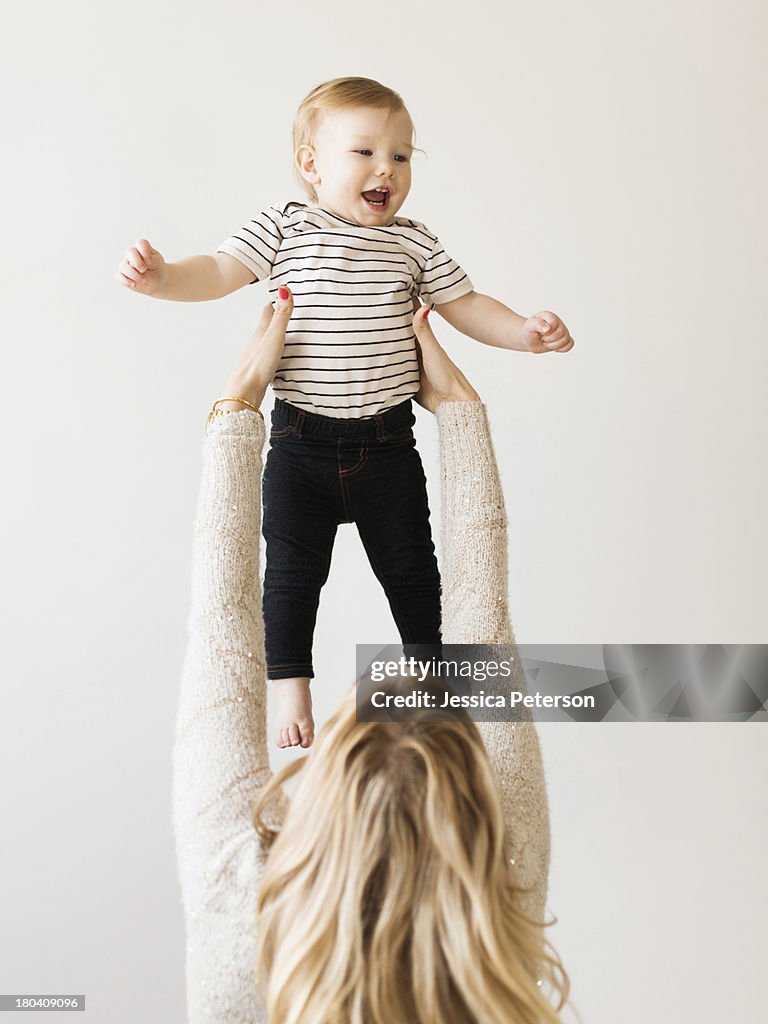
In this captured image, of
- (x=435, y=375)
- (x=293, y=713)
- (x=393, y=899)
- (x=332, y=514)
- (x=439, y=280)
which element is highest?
(x=439, y=280)

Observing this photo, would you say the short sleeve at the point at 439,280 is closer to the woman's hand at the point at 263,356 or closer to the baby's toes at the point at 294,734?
the woman's hand at the point at 263,356


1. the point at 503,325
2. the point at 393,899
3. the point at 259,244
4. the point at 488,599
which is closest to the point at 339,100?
the point at 259,244

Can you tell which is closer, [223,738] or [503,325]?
[223,738]

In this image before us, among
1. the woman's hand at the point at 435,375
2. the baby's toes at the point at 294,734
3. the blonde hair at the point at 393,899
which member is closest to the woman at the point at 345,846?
the blonde hair at the point at 393,899

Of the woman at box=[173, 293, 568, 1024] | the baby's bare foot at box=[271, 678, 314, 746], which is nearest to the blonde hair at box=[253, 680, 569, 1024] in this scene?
the woman at box=[173, 293, 568, 1024]

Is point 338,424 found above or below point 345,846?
above

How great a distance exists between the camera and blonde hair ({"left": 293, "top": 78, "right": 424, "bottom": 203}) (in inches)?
43.8

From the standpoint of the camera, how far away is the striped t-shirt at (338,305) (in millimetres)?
1074

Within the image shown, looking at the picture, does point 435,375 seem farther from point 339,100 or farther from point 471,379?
point 471,379

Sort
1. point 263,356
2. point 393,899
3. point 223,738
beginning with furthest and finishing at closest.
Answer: point 263,356 → point 223,738 → point 393,899

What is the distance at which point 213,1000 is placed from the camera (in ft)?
2.33

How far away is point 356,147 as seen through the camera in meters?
1.10

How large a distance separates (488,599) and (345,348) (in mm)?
338

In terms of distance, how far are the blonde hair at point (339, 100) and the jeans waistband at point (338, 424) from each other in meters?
0.27
